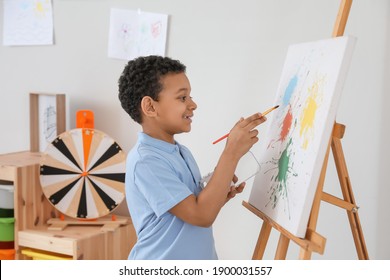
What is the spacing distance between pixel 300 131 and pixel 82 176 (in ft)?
3.52

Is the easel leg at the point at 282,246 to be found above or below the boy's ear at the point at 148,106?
below

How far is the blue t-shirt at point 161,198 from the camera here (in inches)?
54.0

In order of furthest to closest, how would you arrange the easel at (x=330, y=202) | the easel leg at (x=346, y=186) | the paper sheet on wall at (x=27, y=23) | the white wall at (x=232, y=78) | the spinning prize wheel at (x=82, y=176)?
the paper sheet on wall at (x=27, y=23), the spinning prize wheel at (x=82, y=176), the white wall at (x=232, y=78), the easel leg at (x=346, y=186), the easel at (x=330, y=202)

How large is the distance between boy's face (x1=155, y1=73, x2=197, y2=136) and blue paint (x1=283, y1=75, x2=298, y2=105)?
0.27m

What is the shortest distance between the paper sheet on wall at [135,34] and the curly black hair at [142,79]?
2.53 feet

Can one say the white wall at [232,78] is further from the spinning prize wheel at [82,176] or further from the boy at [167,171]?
the boy at [167,171]

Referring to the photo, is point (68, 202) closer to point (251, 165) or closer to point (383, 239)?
point (251, 165)

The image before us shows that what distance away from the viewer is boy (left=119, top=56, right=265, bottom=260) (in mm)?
1366

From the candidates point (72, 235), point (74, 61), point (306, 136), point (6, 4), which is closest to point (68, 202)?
point (72, 235)

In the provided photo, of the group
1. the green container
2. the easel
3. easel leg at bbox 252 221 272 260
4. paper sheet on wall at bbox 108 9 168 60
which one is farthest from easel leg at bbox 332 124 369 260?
Answer: the green container

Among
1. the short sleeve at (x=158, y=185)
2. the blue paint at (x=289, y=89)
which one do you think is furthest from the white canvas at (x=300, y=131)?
the short sleeve at (x=158, y=185)

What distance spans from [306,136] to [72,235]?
3.59 feet
